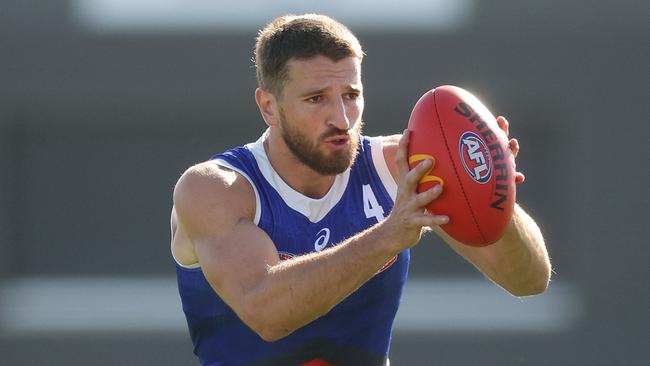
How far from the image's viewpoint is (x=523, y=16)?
9.80m

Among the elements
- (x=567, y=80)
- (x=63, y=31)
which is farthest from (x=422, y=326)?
(x=63, y=31)

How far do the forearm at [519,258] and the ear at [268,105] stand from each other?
35.4 inches

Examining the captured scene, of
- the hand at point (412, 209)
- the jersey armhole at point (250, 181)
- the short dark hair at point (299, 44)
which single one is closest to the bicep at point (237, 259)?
the jersey armhole at point (250, 181)

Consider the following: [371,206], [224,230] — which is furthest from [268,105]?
[224,230]

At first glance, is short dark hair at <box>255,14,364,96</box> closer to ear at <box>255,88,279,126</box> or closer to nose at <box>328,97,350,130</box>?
ear at <box>255,88,279,126</box>

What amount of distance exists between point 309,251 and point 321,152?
1.14ft

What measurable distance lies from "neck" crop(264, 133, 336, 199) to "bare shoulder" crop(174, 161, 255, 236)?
0.21m

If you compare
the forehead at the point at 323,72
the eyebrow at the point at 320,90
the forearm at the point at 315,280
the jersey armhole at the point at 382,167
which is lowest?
the forearm at the point at 315,280

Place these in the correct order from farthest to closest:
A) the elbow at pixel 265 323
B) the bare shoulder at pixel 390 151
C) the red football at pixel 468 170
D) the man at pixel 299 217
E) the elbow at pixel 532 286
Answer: the bare shoulder at pixel 390 151 < the elbow at pixel 532 286 < the man at pixel 299 217 < the elbow at pixel 265 323 < the red football at pixel 468 170

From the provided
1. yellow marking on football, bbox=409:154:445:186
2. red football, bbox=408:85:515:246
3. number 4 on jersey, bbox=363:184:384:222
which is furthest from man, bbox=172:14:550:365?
yellow marking on football, bbox=409:154:445:186

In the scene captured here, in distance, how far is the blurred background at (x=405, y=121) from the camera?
970 cm

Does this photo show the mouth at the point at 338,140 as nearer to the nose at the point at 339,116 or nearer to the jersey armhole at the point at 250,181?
the nose at the point at 339,116

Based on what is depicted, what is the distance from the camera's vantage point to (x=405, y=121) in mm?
10133

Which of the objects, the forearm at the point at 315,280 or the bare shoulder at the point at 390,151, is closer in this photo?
the forearm at the point at 315,280
